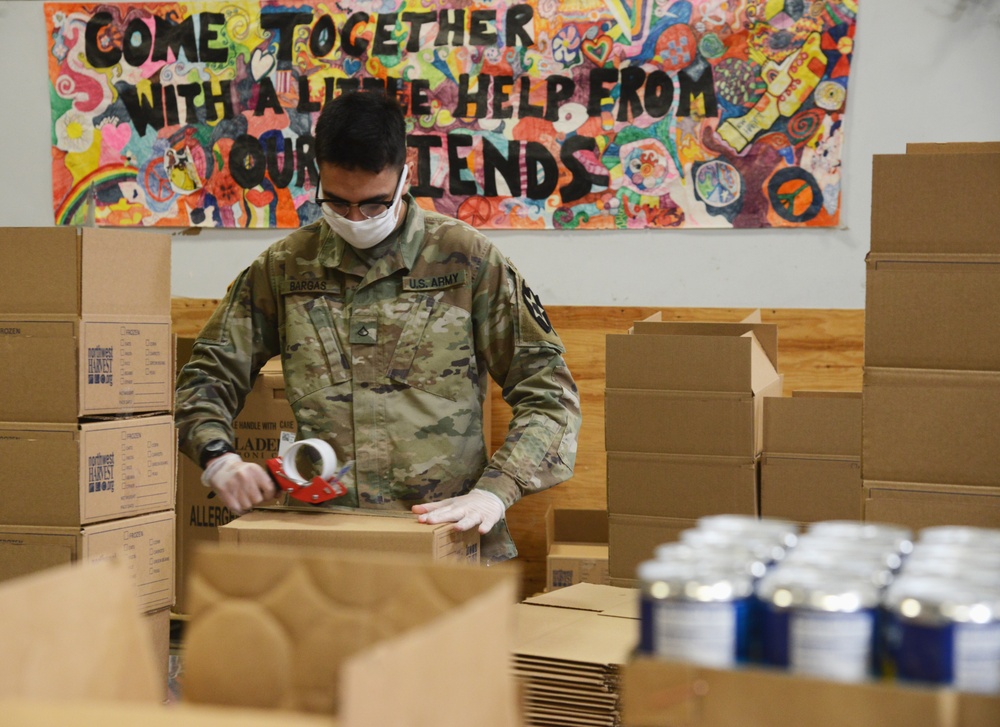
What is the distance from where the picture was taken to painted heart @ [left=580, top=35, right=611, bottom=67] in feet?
12.2

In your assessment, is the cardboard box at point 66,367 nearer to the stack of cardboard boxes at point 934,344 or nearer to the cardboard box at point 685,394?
the cardboard box at point 685,394

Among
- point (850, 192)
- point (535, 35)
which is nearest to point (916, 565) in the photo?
point (850, 192)

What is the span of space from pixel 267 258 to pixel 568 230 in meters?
1.68

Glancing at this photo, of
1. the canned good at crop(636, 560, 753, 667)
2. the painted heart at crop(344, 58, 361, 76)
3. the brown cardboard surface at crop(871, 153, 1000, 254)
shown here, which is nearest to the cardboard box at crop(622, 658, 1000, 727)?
the canned good at crop(636, 560, 753, 667)

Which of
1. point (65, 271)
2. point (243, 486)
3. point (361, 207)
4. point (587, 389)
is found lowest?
point (243, 486)

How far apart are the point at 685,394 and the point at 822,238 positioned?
3.58 ft

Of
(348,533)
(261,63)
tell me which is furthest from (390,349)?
(261,63)

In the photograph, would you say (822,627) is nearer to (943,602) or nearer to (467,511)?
(943,602)

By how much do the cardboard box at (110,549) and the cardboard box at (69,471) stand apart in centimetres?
3

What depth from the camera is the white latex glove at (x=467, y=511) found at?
5.93ft

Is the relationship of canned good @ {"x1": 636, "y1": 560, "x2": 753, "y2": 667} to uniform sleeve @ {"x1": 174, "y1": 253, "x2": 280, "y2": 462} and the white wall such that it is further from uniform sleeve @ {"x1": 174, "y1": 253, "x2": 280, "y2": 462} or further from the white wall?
the white wall

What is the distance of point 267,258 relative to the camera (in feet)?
7.63

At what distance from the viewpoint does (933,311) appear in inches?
62.8

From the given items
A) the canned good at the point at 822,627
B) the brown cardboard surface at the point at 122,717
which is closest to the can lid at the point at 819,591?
the canned good at the point at 822,627
